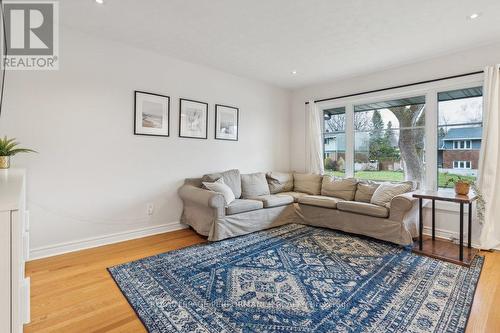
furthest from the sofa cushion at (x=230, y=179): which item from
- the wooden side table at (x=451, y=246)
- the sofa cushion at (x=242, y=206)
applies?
the wooden side table at (x=451, y=246)

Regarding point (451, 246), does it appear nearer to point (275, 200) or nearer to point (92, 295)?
point (275, 200)

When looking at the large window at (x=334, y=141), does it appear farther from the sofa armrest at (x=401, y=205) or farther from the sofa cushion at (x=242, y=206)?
the sofa cushion at (x=242, y=206)

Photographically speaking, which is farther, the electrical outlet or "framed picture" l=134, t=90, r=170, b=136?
the electrical outlet

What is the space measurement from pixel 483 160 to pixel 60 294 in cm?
455

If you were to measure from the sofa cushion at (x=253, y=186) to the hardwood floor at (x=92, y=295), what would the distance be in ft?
4.85

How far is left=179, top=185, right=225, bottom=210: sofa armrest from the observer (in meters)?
3.18

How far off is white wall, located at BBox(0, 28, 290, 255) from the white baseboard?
0.04 meters

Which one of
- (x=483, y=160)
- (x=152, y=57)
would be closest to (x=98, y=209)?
(x=152, y=57)

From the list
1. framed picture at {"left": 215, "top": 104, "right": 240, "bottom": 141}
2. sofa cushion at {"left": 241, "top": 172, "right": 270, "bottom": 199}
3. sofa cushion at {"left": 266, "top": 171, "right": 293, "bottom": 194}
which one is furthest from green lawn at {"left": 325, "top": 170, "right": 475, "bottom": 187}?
framed picture at {"left": 215, "top": 104, "right": 240, "bottom": 141}

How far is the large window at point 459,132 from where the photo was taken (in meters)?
3.36

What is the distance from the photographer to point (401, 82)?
3920 millimetres

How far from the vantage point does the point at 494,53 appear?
313cm

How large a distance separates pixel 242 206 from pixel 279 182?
133 cm

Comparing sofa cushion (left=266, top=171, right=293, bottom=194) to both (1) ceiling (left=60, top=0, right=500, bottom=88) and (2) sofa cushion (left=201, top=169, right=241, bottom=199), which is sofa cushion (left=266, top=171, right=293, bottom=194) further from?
(1) ceiling (left=60, top=0, right=500, bottom=88)
